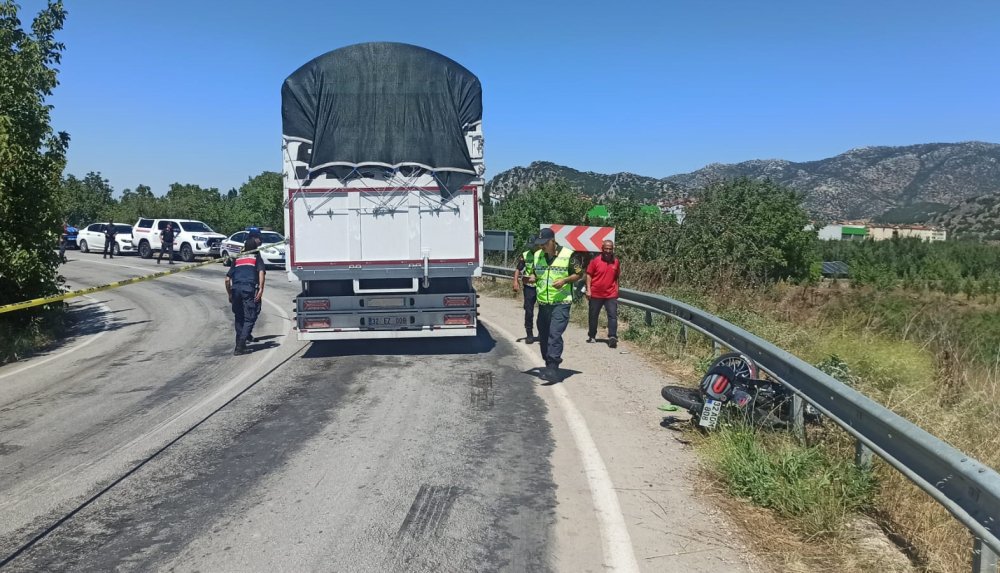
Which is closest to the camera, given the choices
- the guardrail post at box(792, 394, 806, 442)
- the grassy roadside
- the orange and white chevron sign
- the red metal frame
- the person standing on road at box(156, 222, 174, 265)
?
the guardrail post at box(792, 394, 806, 442)

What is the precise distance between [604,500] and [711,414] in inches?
65.5

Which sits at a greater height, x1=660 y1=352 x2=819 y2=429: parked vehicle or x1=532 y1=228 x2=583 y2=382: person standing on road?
x1=532 y1=228 x2=583 y2=382: person standing on road

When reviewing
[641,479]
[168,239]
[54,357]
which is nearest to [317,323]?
[54,357]

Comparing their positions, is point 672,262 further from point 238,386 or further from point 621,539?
point 621,539

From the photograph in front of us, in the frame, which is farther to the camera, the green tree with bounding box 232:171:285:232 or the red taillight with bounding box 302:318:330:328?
the green tree with bounding box 232:171:285:232

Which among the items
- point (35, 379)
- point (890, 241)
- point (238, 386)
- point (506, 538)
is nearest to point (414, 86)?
point (238, 386)

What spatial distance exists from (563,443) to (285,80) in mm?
6642

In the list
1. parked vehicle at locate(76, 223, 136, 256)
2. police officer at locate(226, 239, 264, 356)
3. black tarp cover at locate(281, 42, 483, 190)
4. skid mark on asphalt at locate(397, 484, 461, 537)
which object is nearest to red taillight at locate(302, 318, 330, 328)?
police officer at locate(226, 239, 264, 356)

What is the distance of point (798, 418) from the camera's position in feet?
20.0

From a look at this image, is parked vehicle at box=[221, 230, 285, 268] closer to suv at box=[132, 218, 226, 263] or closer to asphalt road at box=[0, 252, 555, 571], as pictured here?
suv at box=[132, 218, 226, 263]

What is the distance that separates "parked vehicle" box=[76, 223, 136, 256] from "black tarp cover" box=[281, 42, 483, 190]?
1190 inches

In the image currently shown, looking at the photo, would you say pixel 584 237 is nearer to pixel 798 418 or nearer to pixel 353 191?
pixel 353 191

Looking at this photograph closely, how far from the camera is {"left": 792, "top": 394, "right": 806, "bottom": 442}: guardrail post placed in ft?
19.8

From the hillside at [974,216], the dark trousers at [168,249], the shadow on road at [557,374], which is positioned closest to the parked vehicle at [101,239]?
the dark trousers at [168,249]
